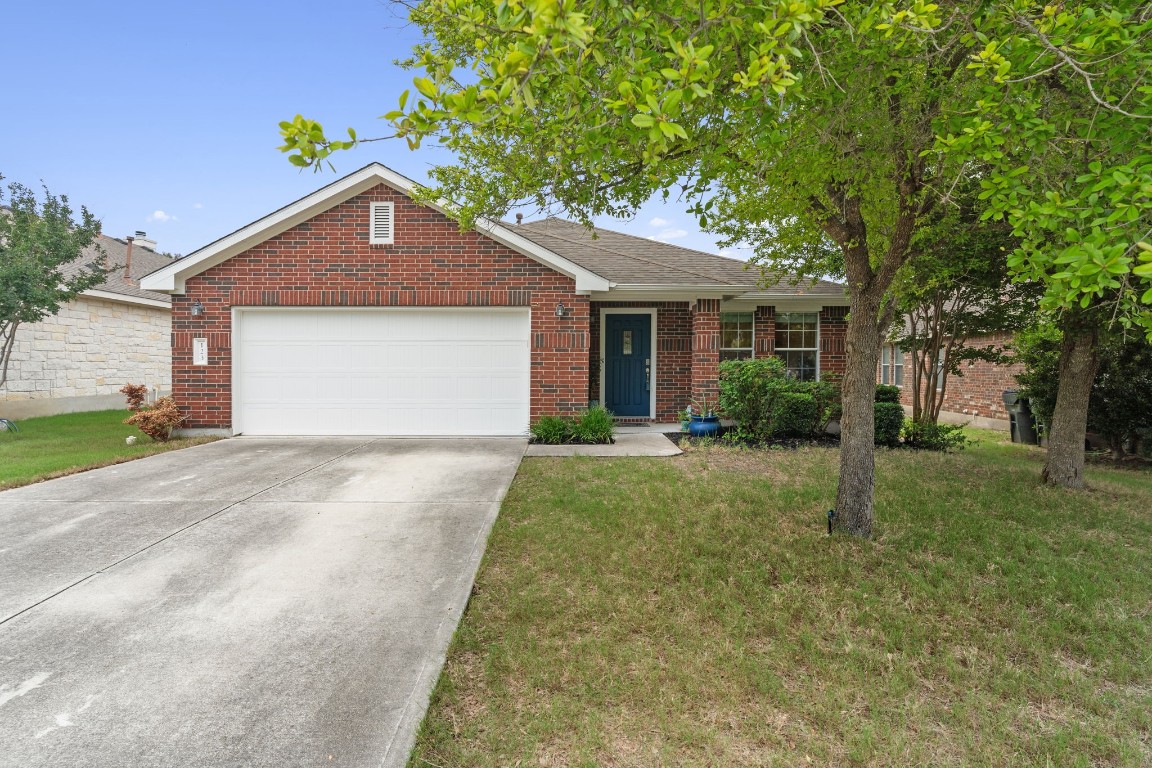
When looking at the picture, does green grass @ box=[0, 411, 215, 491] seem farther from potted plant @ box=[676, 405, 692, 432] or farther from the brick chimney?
potted plant @ box=[676, 405, 692, 432]

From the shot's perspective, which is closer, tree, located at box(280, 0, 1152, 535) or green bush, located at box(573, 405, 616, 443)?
tree, located at box(280, 0, 1152, 535)

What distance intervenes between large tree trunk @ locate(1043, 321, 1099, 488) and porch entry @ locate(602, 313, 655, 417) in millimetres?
6434

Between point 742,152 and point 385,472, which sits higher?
point 742,152

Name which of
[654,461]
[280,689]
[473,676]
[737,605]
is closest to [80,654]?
[280,689]

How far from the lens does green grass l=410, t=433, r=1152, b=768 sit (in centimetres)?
252

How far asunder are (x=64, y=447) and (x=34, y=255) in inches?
168

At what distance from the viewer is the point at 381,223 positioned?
32.0 feet

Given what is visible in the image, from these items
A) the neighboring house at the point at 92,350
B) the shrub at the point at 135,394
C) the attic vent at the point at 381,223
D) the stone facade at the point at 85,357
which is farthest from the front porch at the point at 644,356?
Result: the stone facade at the point at 85,357

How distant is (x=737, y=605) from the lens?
3756mm

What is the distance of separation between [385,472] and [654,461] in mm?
3690

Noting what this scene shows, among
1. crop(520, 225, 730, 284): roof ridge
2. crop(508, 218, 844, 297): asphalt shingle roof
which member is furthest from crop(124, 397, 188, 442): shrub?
crop(520, 225, 730, 284): roof ridge

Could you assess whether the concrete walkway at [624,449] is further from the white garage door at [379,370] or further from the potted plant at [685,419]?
the white garage door at [379,370]

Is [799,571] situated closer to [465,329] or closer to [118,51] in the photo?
[465,329]

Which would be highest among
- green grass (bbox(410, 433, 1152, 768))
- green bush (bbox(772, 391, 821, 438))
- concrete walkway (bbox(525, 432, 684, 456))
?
green bush (bbox(772, 391, 821, 438))
